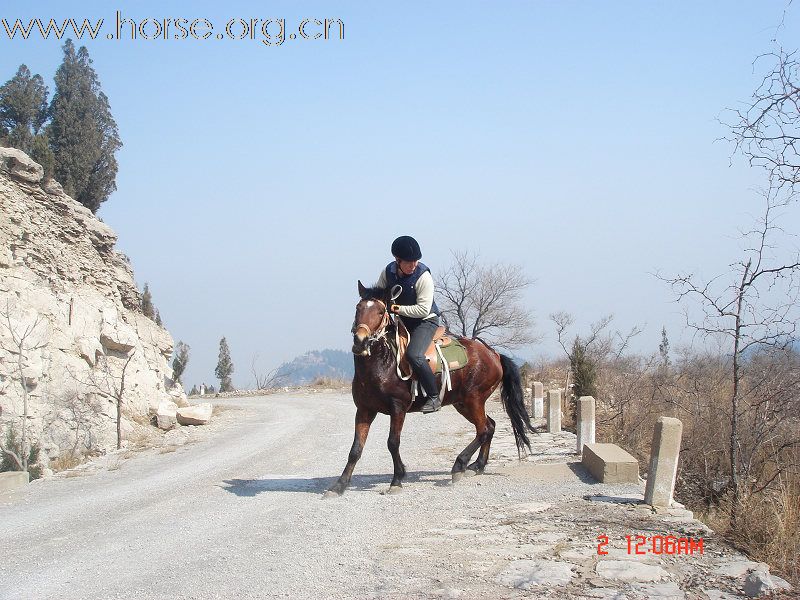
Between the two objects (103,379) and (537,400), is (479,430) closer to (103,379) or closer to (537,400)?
(537,400)

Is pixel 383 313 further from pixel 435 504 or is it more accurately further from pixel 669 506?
pixel 669 506

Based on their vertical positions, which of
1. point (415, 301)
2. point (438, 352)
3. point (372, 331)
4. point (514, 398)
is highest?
point (415, 301)

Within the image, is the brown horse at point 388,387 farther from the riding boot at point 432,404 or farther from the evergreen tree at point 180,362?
the evergreen tree at point 180,362

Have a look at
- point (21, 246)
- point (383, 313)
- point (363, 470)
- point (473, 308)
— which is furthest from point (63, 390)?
point (473, 308)

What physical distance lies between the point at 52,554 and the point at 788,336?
27.0 ft

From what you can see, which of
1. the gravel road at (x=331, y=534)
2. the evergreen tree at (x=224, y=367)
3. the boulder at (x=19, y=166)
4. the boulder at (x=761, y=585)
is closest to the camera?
the boulder at (x=761, y=585)

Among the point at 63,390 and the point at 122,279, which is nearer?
the point at 63,390

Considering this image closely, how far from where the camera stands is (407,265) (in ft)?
31.7

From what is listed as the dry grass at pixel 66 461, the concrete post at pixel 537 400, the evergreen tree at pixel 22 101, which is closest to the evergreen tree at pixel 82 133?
the evergreen tree at pixel 22 101

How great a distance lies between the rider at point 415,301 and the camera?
9.38m

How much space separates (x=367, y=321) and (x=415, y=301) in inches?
44.8

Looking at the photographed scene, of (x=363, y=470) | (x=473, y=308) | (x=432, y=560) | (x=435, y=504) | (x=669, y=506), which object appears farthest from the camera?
(x=473, y=308)

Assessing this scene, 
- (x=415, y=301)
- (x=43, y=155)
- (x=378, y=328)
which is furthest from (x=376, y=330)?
(x=43, y=155)

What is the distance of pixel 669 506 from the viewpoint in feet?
25.2
